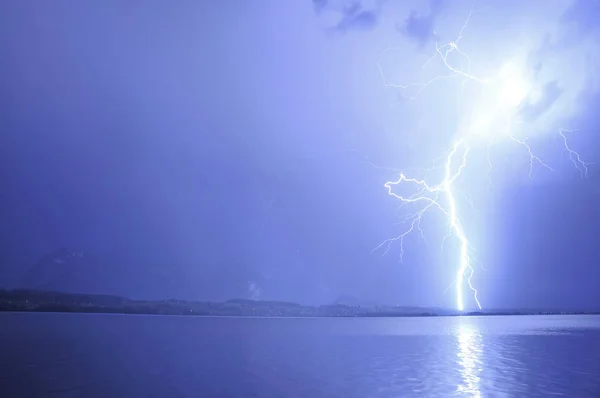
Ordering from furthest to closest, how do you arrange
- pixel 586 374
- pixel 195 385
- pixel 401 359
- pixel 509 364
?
pixel 401 359
pixel 509 364
pixel 586 374
pixel 195 385

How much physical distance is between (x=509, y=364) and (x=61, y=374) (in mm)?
15178

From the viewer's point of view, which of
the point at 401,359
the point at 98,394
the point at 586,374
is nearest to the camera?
the point at 98,394

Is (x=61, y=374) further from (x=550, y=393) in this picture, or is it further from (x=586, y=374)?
(x=586, y=374)

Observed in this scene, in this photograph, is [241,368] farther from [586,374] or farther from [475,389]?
[586,374]

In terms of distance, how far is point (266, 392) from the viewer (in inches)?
432

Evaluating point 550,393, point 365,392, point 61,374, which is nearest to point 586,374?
point 550,393

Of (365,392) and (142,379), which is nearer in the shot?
(365,392)

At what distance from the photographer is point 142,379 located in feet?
40.8

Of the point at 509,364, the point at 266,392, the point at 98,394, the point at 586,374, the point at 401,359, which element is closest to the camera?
the point at 98,394

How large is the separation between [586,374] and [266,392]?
10679 mm

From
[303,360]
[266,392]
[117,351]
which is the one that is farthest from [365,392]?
[117,351]

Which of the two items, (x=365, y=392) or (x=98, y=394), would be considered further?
(x=365, y=392)

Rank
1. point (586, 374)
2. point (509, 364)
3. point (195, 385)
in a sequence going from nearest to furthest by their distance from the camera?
point (195, 385)
point (586, 374)
point (509, 364)

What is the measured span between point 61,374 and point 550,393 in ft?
41.8
